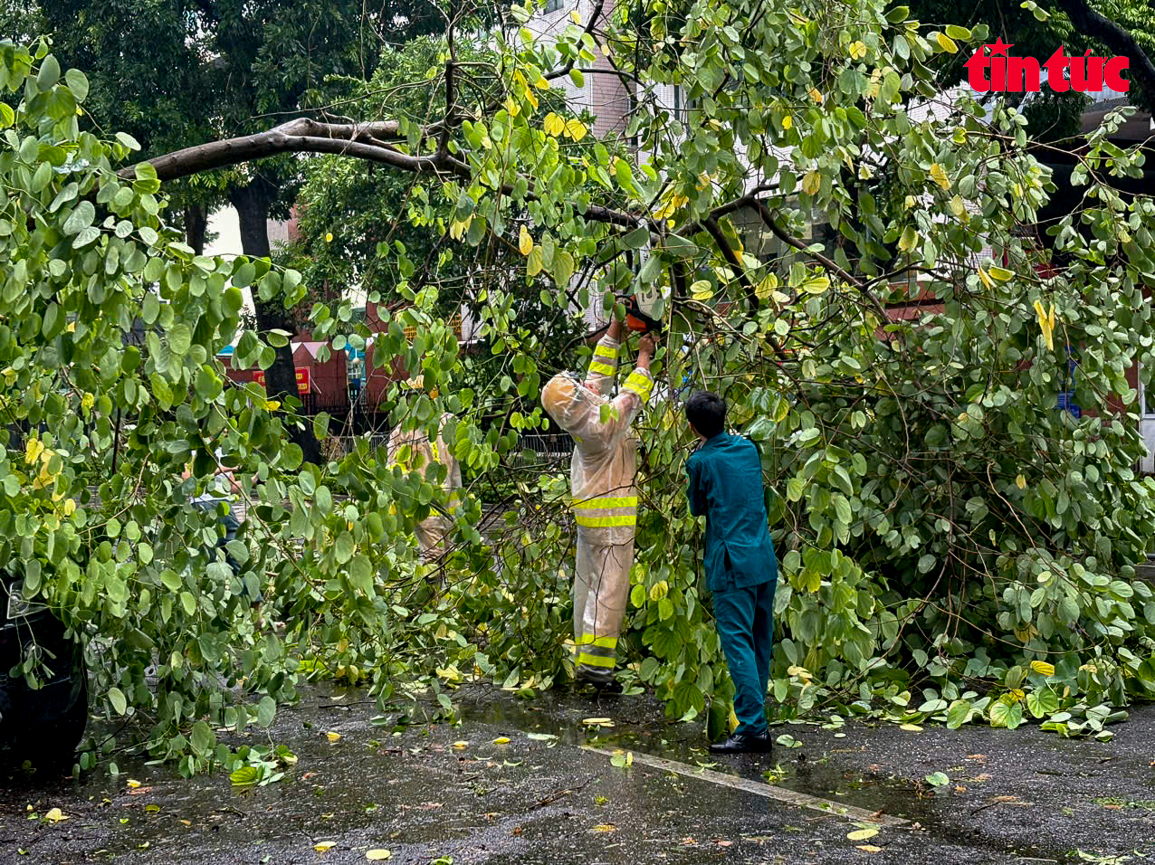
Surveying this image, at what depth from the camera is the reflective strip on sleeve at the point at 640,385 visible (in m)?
7.36

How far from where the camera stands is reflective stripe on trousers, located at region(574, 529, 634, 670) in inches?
305

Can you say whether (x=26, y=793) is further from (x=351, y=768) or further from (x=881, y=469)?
(x=881, y=469)

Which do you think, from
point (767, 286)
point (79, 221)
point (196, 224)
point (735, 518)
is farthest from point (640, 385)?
point (196, 224)

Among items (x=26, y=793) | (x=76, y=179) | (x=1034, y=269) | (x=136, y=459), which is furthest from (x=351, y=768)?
(x=1034, y=269)

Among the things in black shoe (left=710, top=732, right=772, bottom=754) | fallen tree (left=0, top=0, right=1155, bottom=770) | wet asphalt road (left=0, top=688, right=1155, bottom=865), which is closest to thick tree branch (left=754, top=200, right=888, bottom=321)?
fallen tree (left=0, top=0, right=1155, bottom=770)

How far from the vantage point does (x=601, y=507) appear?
25.3 feet

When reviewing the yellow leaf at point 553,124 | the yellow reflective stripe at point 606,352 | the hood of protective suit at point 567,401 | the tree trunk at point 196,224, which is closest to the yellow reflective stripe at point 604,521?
the hood of protective suit at point 567,401

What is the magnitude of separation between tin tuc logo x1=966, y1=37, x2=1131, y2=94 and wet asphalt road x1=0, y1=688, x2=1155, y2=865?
32.3 feet

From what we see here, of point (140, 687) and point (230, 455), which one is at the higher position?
point (230, 455)

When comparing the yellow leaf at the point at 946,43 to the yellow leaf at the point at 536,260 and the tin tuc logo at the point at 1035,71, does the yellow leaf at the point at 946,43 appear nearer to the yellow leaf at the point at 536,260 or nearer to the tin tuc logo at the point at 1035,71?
the yellow leaf at the point at 536,260

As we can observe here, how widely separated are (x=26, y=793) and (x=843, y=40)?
5.05 m

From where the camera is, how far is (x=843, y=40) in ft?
21.5

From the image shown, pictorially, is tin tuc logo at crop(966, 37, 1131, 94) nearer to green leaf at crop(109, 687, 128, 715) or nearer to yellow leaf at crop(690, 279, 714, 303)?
yellow leaf at crop(690, 279, 714, 303)

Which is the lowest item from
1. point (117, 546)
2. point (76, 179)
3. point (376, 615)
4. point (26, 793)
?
point (26, 793)
